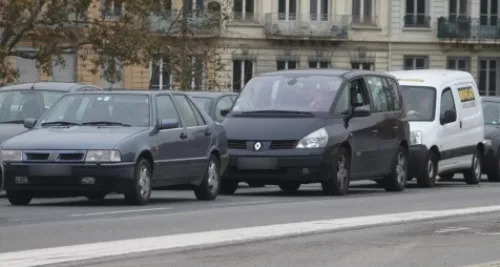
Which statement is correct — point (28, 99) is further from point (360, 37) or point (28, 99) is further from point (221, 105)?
point (360, 37)

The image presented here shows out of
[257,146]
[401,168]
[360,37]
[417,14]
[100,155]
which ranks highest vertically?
[417,14]

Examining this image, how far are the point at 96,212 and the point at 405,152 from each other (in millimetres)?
8819

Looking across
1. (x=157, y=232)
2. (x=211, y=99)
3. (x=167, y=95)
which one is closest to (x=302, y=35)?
(x=211, y=99)

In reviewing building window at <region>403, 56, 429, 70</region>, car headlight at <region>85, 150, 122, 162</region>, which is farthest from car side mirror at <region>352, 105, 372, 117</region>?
building window at <region>403, 56, 429, 70</region>

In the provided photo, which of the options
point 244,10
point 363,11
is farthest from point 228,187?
point 363,11

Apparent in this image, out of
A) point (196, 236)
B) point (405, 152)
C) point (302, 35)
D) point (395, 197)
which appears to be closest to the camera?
point (196, 236)

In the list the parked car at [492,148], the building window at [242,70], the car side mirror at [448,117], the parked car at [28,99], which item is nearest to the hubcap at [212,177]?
the parked car at [28,99]

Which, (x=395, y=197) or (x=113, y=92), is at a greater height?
(x=113, y=92)

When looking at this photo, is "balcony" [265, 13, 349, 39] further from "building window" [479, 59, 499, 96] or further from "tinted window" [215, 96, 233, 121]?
"tinted window" [215, 96, 233, 121]

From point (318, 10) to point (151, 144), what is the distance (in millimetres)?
60396

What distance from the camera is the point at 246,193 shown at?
76.9 feet

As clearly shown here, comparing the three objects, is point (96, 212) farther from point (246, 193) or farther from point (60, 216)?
point (246, 193)

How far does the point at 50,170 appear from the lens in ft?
59.7

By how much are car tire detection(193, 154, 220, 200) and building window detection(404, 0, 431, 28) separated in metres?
61.1
